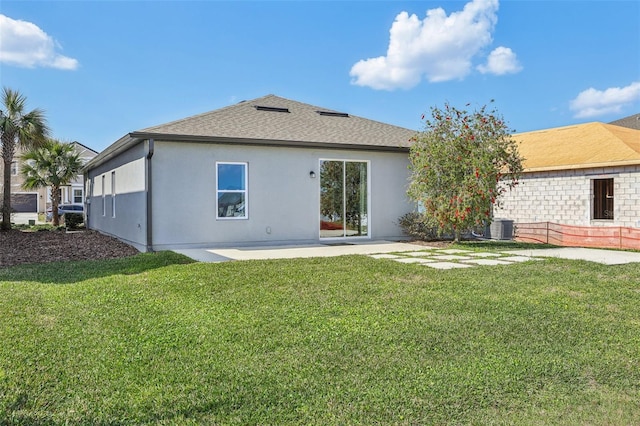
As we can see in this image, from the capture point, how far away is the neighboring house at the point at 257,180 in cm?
1091

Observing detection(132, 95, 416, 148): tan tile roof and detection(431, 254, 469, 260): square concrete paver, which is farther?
detection(132, 95, 416, 148): tan tile roof

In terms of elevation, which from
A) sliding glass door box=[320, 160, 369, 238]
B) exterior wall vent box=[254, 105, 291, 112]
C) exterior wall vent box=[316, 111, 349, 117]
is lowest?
sliding glass door box=[320, 160, 369, 238]

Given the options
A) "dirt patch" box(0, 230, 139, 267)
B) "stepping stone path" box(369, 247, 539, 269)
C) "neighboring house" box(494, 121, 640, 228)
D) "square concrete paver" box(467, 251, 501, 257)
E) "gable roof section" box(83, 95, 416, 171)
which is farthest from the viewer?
"neighboring house" box(494, 121, 640, 228)

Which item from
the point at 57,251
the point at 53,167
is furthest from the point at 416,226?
the point at 53,167

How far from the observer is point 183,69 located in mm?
17609

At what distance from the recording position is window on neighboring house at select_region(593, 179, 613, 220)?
47.2 feet

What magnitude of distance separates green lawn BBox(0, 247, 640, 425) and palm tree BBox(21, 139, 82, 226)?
18147 millimetres

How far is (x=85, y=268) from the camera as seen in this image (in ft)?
27.3

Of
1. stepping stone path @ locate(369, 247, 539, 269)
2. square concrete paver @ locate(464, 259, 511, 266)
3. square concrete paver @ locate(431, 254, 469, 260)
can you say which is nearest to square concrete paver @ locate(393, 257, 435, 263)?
stepping stone path @ locate(369, 247, 539, 269)

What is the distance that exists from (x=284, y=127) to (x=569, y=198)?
9464mm

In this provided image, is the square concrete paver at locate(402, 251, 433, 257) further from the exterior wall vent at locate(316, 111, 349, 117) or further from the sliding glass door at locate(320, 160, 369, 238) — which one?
the exterior wall vent at locate(316, 111, 349, 117)

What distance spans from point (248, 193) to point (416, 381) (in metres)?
8.90

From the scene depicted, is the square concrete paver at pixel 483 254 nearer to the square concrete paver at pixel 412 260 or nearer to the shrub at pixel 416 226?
the square concrete paver at pixel 412 260

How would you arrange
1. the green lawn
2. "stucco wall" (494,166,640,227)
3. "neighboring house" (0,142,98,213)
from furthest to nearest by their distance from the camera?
"neighboring house" (0,142,98,213) < "stucco wall" (494,166,640,227) < the green lawn
